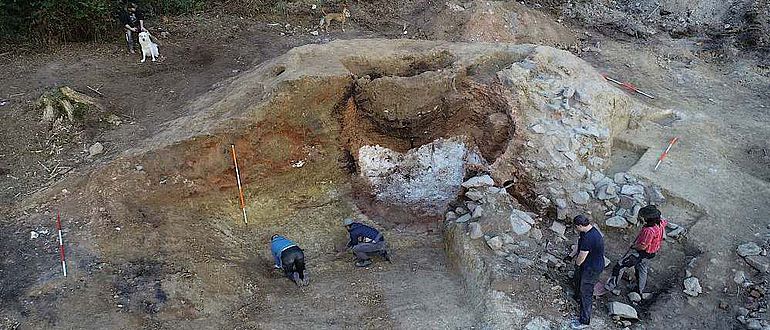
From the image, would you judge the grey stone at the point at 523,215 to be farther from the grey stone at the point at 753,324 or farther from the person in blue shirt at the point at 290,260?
the person in blue shirt at the point at 290,260

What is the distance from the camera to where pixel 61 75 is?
1271 cm

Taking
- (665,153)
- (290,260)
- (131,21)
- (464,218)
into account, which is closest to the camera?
(290,260)

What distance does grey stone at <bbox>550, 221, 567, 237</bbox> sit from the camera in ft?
29.5

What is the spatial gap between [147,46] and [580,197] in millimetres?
10059

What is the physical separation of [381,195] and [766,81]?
9501 mm

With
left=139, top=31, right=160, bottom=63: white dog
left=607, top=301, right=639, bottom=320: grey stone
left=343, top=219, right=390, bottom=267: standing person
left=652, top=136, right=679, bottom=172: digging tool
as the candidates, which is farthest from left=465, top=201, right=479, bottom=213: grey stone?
left=139, top=31, right=160, bottom=63: white dog

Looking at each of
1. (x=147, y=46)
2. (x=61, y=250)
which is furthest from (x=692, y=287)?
(x=147, y=46)

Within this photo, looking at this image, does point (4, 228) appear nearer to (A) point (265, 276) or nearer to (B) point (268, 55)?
(A) point (265, 276)

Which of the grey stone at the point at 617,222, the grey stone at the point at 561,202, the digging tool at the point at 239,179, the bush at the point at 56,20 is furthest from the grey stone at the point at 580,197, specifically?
the bush at the point at 56,20

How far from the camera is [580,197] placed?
9.40 metres

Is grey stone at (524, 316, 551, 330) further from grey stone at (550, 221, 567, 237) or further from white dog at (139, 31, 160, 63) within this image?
white dog at (139, 31, 160, 63)

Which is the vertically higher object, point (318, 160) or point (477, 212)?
point (477, 212)

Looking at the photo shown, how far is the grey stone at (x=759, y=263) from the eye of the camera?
799cm

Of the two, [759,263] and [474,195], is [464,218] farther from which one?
[759,263]
